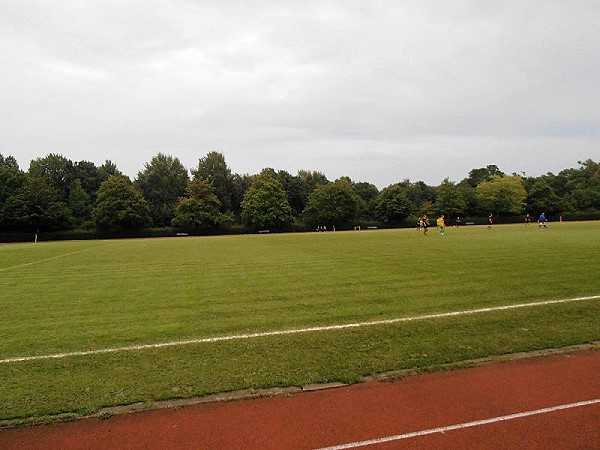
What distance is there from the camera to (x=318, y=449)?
440 cm

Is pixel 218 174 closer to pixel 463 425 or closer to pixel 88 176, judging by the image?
pixel 88 176

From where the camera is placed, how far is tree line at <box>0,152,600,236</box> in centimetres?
6444

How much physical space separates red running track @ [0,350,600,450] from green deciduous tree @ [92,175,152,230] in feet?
210

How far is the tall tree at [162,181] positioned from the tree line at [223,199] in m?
0.22

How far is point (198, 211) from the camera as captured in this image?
67.5m

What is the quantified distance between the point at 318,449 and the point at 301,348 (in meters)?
3.00

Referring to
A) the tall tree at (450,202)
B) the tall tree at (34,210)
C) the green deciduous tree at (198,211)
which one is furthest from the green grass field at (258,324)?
the tall tree at (450,202)

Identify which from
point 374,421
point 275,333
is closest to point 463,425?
point 374,421

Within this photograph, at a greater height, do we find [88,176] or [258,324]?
[88,176]

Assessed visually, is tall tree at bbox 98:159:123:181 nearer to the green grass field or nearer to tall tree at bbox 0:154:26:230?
tall tree at bbox 0:154:26:230

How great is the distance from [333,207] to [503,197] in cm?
3603

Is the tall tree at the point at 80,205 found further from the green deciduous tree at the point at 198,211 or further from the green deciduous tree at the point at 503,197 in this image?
the green deciduous tree at the point at 503,197

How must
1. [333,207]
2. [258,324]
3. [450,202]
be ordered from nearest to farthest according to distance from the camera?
[258,324], [333,207], [450,202]

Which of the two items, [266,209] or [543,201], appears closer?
[266,209]
